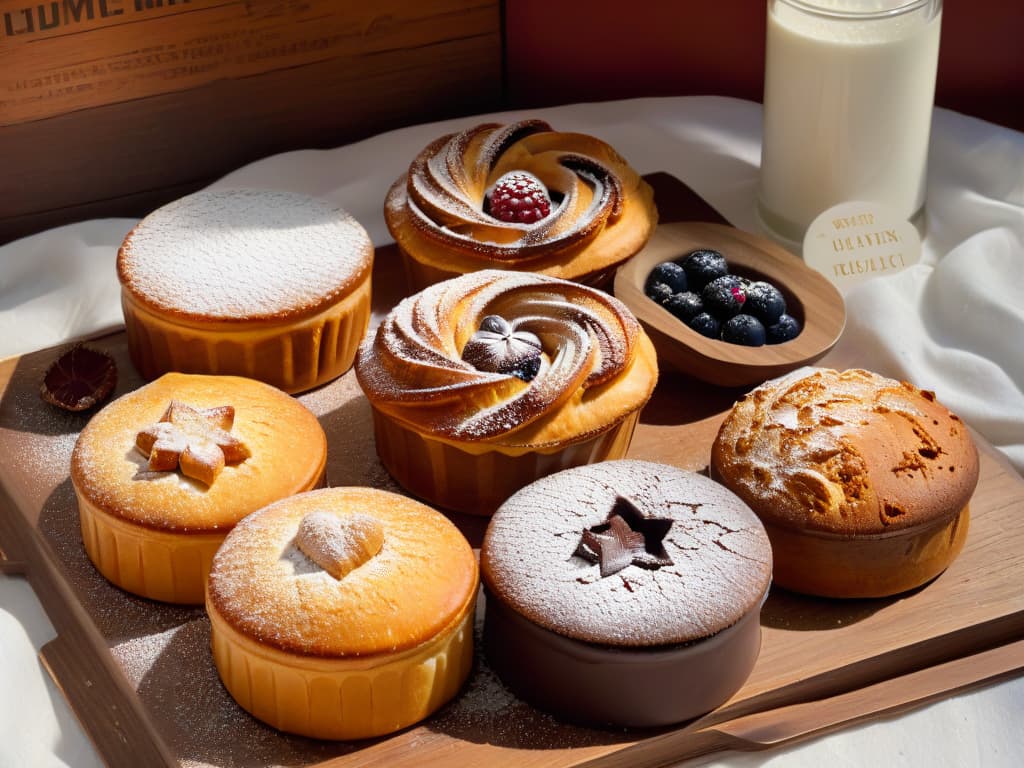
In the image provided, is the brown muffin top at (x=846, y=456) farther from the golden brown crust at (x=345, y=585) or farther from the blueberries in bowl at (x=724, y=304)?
the golden brown crust at (x=345, y=585)

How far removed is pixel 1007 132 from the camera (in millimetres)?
2861

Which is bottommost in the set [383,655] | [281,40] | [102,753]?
[102,753]

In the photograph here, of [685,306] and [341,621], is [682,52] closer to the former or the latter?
[685,306]

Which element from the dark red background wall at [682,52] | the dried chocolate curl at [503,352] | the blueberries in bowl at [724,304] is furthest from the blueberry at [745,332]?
the dark red background wall at [682,52]

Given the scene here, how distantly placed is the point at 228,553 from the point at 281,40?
53.6 inches

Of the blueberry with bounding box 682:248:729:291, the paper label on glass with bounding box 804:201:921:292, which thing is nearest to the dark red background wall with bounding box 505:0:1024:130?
the paper label on glass with bounding box 804:201:921:292

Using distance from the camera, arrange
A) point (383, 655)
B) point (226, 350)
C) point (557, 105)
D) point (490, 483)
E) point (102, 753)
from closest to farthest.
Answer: point (383, 655), point (102, 753), point (490, 483), point (226, 350), point (557, 105)

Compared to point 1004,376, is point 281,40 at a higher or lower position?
higher

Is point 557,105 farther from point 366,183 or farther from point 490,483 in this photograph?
point 490,483

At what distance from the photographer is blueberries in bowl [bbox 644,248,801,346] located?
2.29 metres

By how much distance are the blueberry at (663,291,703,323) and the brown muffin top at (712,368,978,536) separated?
28cm

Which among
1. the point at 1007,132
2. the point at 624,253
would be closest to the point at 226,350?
the point at 624,253

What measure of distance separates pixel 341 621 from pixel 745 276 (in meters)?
1.09

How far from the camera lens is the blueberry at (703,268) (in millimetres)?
2398
